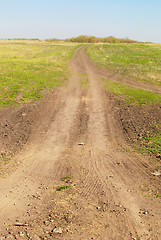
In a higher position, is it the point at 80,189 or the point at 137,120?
the point at 80,189

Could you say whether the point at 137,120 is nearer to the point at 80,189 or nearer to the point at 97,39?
the point at 80,189

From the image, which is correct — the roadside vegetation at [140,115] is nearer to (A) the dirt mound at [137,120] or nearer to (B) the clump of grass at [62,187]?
(A) the dirt mound at [137,120]

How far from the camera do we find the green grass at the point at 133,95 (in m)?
18.4

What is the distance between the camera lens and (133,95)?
1969 cm

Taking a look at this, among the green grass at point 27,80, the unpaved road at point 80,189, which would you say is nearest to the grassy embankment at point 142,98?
the unpaved road at point 80,189

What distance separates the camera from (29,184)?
27.5ft

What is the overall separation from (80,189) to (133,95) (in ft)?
43.4

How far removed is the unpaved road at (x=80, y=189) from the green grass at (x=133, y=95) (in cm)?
553

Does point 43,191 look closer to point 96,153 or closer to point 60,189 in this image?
point 60,189

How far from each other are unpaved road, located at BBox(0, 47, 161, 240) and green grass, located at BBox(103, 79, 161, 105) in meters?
5.53

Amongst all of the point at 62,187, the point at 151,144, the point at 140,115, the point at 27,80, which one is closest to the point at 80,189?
the point at 62,187

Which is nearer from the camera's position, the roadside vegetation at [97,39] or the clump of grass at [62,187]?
the clump of grass at [62,187]

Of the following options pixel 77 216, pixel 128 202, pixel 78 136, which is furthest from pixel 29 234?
pixel 78 136

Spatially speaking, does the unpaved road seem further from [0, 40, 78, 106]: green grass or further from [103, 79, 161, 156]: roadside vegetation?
[0, 40, 78, 106]: green grass
